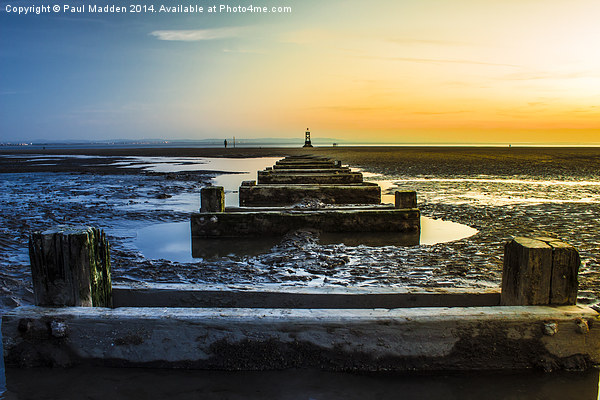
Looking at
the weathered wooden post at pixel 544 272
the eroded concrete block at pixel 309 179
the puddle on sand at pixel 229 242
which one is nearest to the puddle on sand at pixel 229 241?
the puddle on sand at pixel 229 242

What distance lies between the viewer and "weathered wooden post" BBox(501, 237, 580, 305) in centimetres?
290

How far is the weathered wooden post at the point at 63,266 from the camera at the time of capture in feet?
9.70

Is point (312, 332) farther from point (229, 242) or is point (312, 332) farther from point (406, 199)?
point (406, 199)

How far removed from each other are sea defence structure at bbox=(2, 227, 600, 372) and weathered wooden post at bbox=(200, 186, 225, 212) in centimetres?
433

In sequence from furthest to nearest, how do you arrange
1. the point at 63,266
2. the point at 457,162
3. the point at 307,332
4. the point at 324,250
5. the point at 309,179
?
the point at 457,162
the point at 309,179
the point at 324,250
the point at 63,266
the point at 307,332

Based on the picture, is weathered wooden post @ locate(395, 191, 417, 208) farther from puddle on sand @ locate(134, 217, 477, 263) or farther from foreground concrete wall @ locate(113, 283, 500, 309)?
foreground concrete wall @ locate(113, 283, 500, 309)

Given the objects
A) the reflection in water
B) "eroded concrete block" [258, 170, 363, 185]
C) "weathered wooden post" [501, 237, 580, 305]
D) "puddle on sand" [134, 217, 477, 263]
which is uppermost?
"eroded concrete block" [258, 170, 363, 185]

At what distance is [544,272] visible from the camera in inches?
116

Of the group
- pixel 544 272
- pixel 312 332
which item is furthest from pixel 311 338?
pixel 544 272

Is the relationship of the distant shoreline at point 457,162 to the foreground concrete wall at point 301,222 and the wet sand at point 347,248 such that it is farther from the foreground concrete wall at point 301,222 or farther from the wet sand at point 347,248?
the foreground concrete wall at point 301,222

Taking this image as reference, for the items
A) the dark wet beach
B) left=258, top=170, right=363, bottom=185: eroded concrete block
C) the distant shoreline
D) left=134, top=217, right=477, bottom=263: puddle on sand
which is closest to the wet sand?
the dark wet beach

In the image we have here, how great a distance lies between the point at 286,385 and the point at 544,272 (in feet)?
6.04

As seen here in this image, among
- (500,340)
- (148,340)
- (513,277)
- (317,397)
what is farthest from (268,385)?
(513,277)

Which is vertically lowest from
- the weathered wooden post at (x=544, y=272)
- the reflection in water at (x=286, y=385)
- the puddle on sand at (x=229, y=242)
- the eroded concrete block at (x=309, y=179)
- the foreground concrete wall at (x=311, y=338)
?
the reflection in water at (x=286, y=385)
